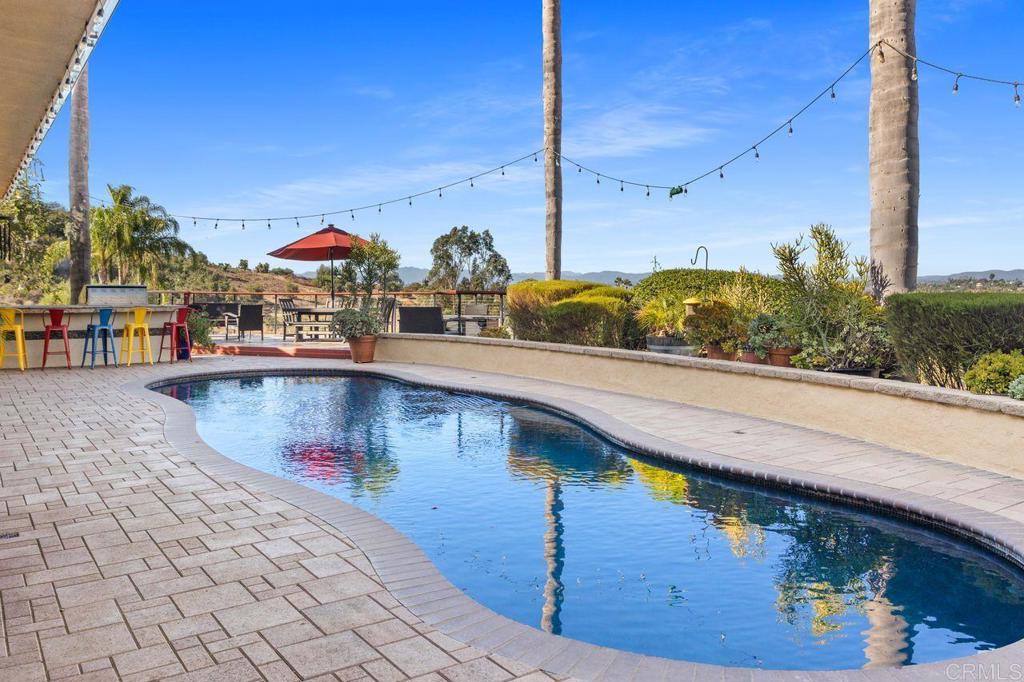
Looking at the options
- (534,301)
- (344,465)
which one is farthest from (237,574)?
(534,301)

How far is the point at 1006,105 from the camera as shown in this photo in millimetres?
7840

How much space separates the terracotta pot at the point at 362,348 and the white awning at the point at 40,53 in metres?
5.51

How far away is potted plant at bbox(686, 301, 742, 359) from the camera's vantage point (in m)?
9.00

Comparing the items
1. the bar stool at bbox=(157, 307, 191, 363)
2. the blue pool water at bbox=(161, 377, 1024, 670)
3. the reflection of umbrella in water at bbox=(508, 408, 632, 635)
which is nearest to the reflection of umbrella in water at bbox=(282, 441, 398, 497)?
the blue pool water at bbox=(161, 377, 1024, 670)

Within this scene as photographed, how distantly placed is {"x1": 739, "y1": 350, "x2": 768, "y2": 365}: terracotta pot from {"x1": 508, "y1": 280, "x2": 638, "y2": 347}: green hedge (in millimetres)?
2206

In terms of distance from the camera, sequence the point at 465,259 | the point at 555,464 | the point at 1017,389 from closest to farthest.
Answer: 1. the point at 1017,389
2. the point at 555,464
3. the point at 465,259

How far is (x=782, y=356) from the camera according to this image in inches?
313

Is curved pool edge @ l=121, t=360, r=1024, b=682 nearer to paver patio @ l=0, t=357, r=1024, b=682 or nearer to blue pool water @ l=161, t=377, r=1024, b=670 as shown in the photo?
paver patio @ l=0, t=357, r=1024, b=682

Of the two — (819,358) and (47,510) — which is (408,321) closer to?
(819,358)

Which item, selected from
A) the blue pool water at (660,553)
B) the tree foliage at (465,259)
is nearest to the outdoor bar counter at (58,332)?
the blue pool water at (660,553)

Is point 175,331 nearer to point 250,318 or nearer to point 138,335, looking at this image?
point 138,335

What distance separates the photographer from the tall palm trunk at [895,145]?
7.47 meters

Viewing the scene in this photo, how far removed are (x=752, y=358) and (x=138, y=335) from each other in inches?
413

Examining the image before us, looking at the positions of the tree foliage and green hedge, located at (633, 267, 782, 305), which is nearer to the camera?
green hedge, located at (633, 267, 782, 305)
